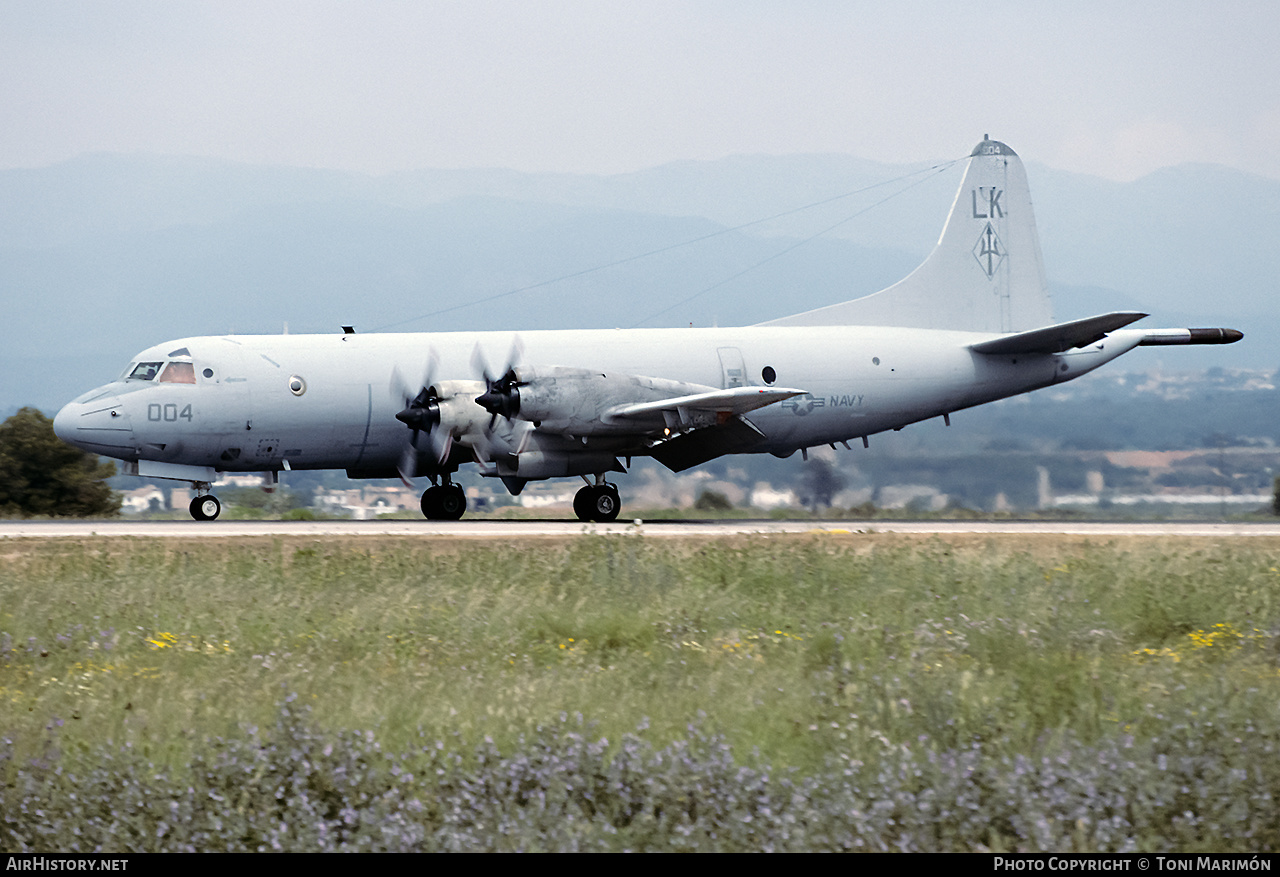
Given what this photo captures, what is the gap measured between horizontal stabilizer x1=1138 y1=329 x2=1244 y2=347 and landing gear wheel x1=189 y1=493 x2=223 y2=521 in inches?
968

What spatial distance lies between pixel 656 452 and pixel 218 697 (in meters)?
20.6

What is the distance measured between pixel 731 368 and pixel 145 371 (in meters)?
13.8

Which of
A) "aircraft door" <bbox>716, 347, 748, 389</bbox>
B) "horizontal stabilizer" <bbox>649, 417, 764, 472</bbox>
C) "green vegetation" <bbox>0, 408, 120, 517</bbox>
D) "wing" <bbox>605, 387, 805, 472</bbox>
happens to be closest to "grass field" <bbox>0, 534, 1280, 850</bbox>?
"wing" <bbox>605, 387, 805, 472</bbox>

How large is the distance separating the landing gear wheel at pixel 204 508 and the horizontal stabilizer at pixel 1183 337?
2457 cm

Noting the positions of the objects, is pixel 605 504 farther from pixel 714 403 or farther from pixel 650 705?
pixel 650 705

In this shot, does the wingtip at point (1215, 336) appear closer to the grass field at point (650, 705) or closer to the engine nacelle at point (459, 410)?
the grass field at point (650, 705)

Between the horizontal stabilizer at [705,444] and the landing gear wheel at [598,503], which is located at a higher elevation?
the horizontal stabilizer at [705,444]

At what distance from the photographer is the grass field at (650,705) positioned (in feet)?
27.3

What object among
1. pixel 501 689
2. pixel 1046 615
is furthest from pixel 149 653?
pixel 1046 615

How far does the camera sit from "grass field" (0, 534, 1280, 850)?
27.3 ft

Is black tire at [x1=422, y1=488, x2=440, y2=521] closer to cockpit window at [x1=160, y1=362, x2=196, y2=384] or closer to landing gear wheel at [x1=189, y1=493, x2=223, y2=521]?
landing gear wheel at [x1=189, y1=493, x2=223, y2=521]

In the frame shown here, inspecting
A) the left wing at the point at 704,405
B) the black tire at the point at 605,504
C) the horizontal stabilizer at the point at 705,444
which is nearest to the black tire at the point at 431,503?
the black tire at the point at 605,504
